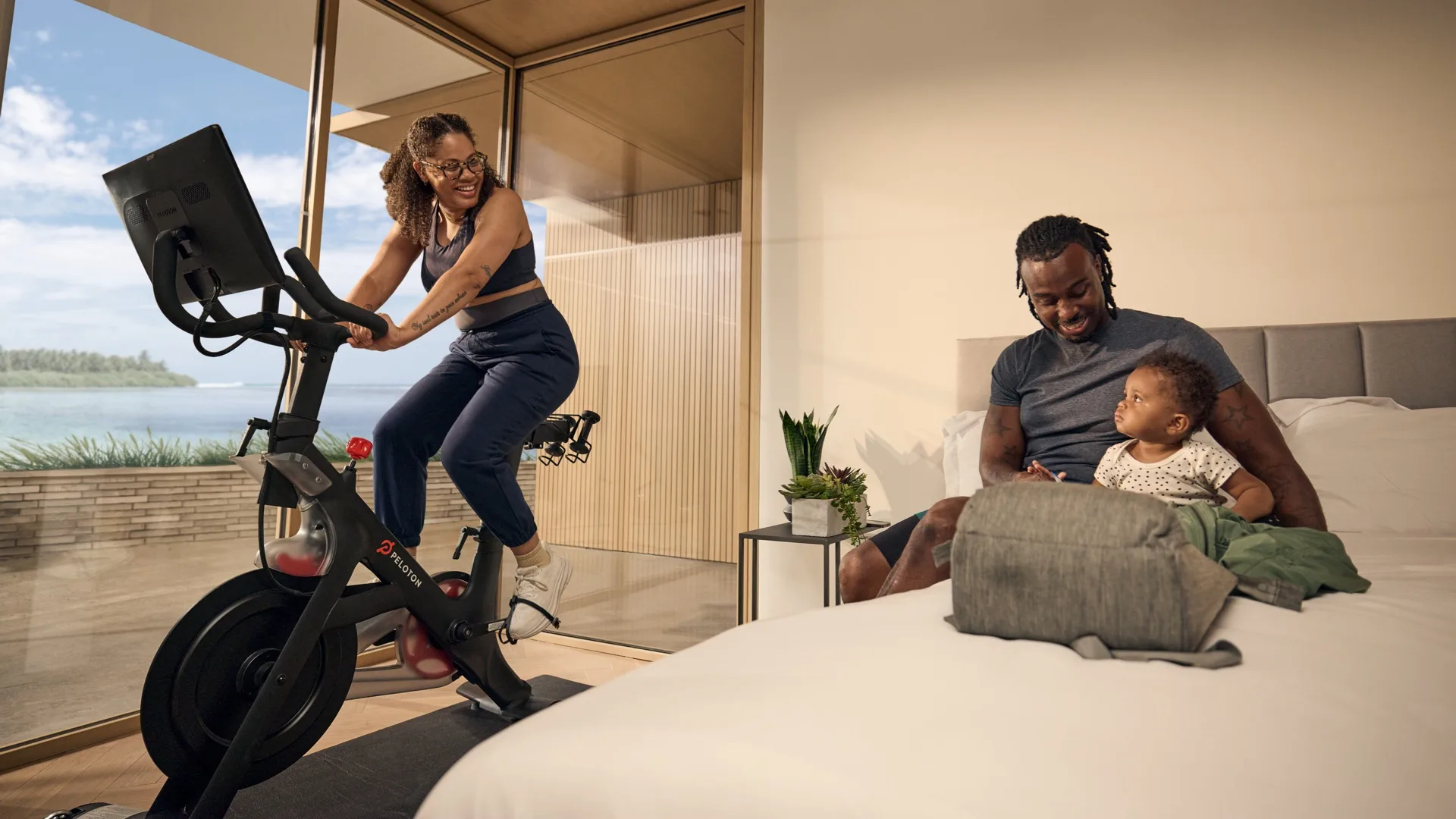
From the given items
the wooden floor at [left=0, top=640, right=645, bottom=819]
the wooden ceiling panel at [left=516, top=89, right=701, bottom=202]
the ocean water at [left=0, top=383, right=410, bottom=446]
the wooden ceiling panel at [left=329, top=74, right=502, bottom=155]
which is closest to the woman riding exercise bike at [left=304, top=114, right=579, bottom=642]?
the ocean water at [left=0, top=383, right=410, bottom=446]

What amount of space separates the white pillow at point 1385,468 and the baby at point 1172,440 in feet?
1.85

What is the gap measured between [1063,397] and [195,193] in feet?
5.66

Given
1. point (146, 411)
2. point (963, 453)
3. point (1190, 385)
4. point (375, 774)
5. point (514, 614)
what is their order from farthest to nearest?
point (146, 411), point (963, 453), point (514, 614), point (375, 774), point (1190, 385)

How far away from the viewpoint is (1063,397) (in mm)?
1669

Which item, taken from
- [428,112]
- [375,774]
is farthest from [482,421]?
[428,112]

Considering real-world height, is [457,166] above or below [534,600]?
above

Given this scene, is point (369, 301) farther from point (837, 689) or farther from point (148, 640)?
point (837, 689)

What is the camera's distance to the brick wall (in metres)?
2.09

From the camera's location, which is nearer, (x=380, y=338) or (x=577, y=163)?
(x=380, y=338)

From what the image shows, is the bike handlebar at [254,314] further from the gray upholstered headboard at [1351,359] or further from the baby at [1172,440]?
the gray upholstered headboard at [1351,359]

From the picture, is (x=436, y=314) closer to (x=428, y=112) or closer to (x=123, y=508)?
(x=123, y=508)

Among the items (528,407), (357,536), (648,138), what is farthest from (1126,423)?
(648,138)

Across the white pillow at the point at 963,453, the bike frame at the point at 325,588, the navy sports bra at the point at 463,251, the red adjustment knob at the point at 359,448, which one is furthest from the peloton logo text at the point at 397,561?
the white pillow at the point at 963,453

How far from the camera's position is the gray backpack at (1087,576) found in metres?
0.71
